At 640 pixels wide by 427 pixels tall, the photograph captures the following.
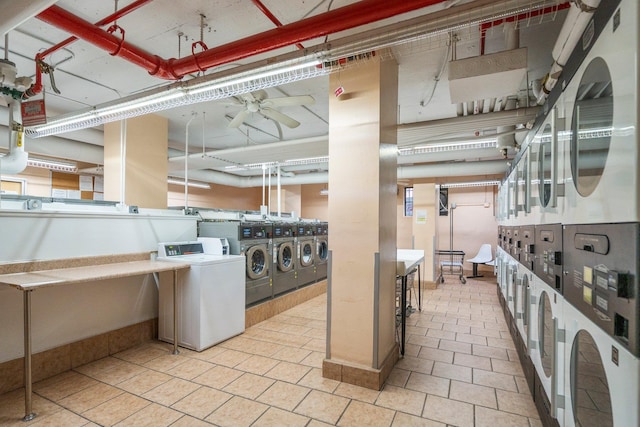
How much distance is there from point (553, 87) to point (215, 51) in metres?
2.44

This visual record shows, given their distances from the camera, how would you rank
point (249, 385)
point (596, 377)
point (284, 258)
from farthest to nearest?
point (284, 258) < point (249, 385) < point (596, 377)

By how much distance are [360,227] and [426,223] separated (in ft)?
15.6

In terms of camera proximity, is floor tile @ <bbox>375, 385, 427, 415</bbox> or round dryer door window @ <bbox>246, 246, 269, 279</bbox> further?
round dryer door window @ <bbox>246, 246, 269, 279</bbox>

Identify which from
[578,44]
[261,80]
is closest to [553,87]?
[578,44]

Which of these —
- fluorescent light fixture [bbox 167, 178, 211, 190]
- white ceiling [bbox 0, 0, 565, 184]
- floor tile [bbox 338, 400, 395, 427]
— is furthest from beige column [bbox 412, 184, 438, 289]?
fluorescent light fixture [bbox 167, 178, 211, 190]

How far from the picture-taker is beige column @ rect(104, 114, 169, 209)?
4.41 m

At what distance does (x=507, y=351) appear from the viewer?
333 centimetres

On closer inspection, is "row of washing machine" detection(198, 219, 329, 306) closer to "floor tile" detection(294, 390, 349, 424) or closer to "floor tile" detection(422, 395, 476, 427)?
"floor tile" detection(294, 390, 349, 424)

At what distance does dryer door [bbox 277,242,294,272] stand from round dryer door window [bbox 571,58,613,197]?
3.89m

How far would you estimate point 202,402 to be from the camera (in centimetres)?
238

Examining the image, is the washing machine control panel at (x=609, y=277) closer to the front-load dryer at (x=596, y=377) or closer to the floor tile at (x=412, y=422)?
the front-load dryer at (x=596, y=377)

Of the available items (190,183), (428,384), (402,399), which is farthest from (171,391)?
(190,183)

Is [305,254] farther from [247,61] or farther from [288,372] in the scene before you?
[247,61]

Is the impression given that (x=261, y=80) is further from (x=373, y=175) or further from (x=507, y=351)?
(x=507, y=351)
